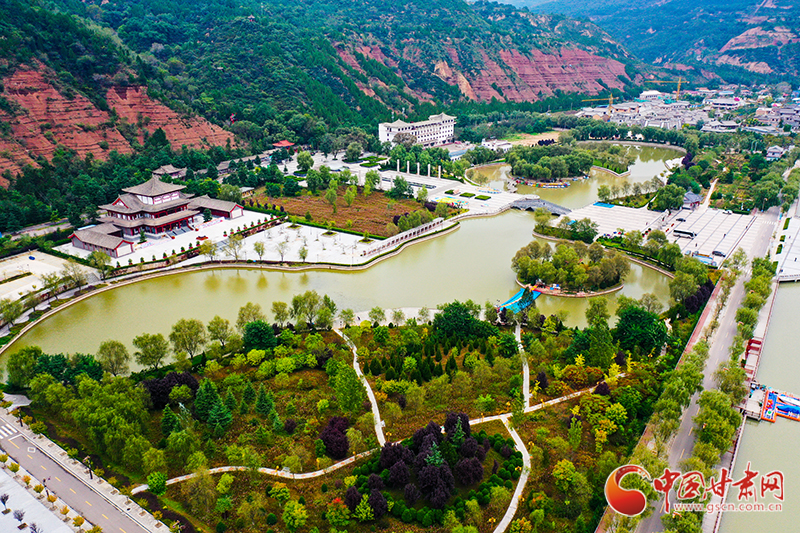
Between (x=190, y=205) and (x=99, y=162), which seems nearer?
(x=190, y=205)

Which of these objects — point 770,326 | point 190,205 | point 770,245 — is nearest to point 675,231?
point 770,245

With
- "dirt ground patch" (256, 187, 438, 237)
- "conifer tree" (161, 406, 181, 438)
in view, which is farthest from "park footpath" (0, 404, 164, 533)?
"dirt ground patch" (256, 187, 438, 237)

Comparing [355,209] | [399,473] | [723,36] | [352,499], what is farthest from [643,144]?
[723,36]

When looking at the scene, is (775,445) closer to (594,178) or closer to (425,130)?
(594,178)

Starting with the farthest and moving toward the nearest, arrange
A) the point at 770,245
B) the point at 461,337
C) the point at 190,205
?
1. the point at 190,205
2. the point at 770,245
3. the point at 461,337

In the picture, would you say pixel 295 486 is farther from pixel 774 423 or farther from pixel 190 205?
pixel 190 205

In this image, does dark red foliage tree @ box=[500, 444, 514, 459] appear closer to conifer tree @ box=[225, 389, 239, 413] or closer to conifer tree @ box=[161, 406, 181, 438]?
conifer tree @ box=[225, 389, 239, 413]
